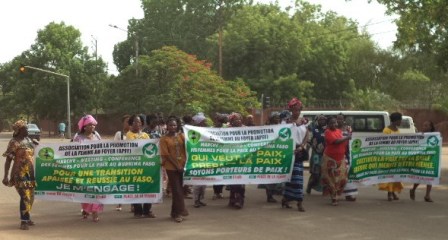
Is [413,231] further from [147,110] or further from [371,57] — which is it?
[371,57]

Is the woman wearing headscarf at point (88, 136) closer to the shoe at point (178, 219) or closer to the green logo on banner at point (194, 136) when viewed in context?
the shoe at point (178, 219)

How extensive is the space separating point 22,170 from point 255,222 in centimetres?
335

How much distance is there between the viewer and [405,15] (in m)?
18.2

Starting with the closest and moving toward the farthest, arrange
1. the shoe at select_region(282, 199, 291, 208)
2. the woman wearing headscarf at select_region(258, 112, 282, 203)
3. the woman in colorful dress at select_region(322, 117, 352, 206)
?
the shoe at select_region(282, 199, 291, 208), the woman in colorful dress at select_region(322, 117, 352, 206), the woman wearing headscarf at select_region(258, 112, 282, 203)

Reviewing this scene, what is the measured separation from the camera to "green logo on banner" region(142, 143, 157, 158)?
8773 millimetres

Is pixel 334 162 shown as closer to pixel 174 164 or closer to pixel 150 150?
pixel 174 164

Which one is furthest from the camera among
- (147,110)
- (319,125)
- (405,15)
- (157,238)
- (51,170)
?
(147,110)

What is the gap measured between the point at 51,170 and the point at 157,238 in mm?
2154

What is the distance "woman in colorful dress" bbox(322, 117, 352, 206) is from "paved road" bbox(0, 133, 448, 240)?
1.10ft

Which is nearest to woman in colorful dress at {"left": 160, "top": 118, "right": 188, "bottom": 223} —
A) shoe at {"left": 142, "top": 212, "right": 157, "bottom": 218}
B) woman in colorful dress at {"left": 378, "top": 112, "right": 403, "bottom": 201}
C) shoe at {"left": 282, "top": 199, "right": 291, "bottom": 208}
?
shoe at {"left": 142, "top": 212, "right": 157, "bottom": 218}

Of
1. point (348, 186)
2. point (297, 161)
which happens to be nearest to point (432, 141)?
point (348, 186)

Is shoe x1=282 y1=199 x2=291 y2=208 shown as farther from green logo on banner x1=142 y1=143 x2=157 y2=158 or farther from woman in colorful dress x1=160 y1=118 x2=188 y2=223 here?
green logo on banner x1=142 y1=143 x2=157 y2=158

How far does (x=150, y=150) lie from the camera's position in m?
8.79

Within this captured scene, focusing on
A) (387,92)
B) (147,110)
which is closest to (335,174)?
(147,110)
